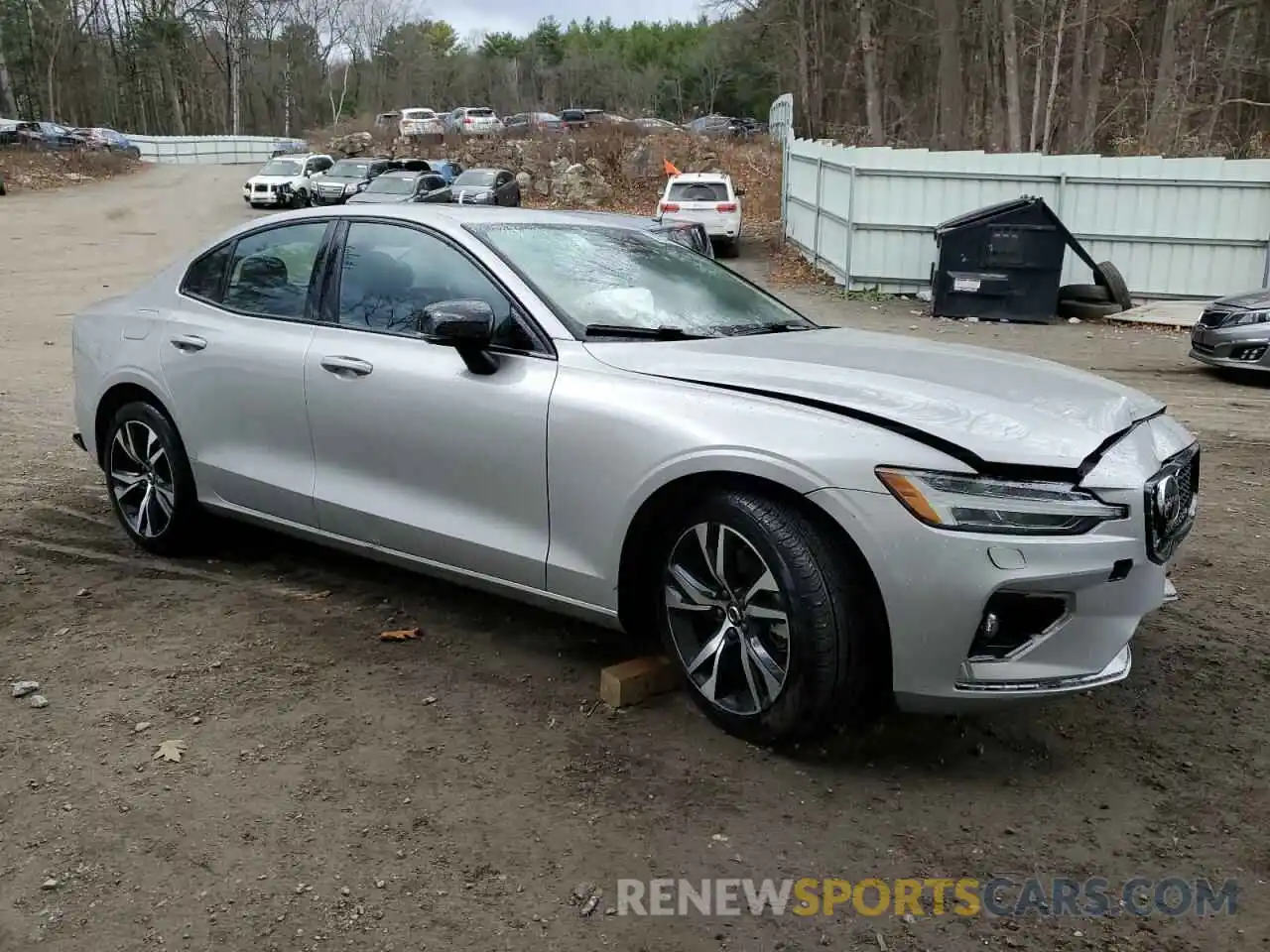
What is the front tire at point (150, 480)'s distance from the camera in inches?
194

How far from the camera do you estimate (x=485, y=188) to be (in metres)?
29.2

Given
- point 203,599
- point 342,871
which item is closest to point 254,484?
point 203,599

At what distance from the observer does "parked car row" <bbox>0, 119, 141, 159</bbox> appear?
45906 mm

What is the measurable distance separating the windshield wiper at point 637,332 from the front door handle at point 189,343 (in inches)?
74.6

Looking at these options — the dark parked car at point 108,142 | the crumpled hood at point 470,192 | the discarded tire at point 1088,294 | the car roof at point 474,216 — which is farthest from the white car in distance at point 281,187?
the car roof at point 474,216

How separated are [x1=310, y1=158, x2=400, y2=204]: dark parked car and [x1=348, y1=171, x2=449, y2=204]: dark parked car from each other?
1.37 m

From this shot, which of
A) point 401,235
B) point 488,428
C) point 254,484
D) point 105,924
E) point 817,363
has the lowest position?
point 105,924

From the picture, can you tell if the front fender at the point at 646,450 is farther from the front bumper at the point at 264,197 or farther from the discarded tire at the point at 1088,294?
the front bumper at the point at 264,197

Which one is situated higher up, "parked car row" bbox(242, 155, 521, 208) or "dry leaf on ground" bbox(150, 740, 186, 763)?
"parked car row" bbox(242, 155, 521, 208)

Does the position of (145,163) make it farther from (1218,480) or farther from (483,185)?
(1218,480)

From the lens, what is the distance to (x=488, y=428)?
149 inches

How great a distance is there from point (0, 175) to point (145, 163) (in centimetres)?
1391

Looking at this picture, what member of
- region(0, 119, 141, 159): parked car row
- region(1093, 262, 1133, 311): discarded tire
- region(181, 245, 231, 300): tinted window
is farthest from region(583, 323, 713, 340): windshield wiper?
region(0, 119, 141, 159): parked car row

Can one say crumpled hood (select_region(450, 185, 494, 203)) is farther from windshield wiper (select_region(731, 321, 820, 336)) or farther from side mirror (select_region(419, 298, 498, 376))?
side mirror (select_region(419, 298, 498, 376))
